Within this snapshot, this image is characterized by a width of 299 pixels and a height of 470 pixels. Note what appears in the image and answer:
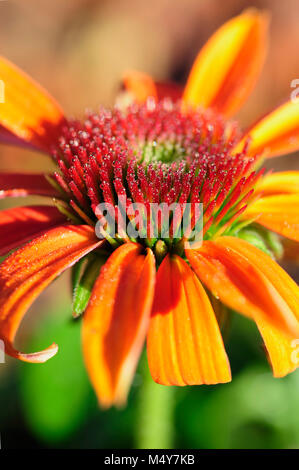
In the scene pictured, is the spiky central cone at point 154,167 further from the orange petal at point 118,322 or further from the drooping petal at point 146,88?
the drooping petal at point 146,88

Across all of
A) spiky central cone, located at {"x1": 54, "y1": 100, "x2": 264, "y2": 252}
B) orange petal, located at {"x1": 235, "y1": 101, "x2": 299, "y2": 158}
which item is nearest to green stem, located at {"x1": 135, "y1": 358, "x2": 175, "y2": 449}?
spiky central cone, located at {"x1": 54, "y1": 100, "x2": 264, "y2": 252}

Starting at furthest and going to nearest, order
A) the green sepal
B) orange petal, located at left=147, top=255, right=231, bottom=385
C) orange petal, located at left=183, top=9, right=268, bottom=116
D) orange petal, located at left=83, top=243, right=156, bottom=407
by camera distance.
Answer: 1. orange petal, located at left=183, top=9, right=268, bottom=116
2. the green sepal
3. orange petal, located at left=147, top=255, right=231, bottom=385
4. orange petal, located at left=83, top=243, right=156, bottom=407

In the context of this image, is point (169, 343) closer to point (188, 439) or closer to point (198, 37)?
point (188, 439)

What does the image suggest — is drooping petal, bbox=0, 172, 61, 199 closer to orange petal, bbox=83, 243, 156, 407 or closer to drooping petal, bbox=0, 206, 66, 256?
drooping petal, bbox=0, 206, 66, 256

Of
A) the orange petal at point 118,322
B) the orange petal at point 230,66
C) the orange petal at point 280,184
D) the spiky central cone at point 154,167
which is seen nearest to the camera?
the orange petal at point 118,322

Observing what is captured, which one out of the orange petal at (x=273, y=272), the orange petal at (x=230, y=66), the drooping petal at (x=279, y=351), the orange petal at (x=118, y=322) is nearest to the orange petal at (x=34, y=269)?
the orange petal at (x=118, y=322)

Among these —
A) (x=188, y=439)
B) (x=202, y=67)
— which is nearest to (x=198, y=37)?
(x=202, y=67)

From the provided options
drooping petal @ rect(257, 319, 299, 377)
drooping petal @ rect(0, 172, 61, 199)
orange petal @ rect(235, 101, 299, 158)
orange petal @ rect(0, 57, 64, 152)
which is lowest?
Result: drooping petal @ rect(257, 319, 299, 377)

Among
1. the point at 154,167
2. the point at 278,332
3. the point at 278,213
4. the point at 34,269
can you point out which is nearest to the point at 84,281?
the point at 34,269
